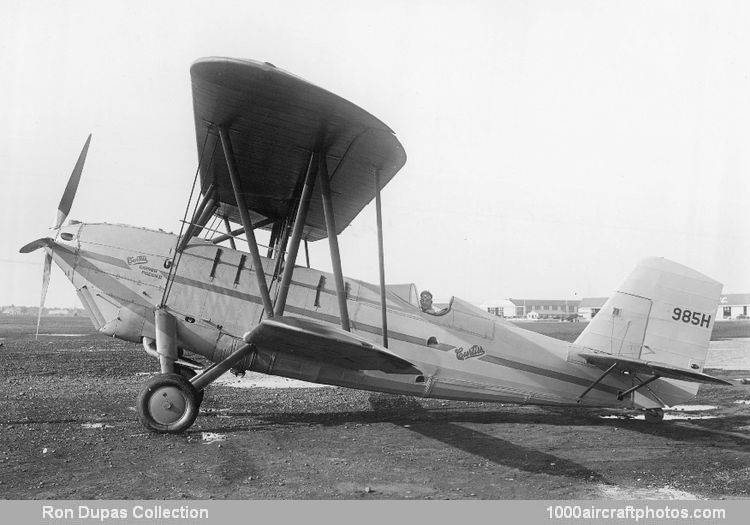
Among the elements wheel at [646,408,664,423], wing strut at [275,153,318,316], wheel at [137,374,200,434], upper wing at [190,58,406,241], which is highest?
upper wing at [190,58,406,241]

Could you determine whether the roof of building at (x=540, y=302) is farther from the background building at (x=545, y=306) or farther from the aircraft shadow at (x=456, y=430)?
the aircraft shadow at (x=456, y=430)

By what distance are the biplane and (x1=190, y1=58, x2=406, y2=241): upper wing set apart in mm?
26

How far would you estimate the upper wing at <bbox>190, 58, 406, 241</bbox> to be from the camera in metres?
4.58

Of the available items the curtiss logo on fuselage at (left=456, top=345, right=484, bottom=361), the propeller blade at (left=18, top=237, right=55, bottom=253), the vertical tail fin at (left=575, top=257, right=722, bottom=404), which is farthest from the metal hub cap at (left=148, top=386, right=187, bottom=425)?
the vertical tail fin at (left=575, top=257, right=722, bottom=404)

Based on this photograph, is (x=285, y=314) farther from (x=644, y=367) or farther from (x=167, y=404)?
(x=644, y=367)

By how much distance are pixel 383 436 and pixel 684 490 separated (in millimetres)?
3072

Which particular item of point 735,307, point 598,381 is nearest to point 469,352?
point 598,381

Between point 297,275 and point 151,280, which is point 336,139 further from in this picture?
point 151,280

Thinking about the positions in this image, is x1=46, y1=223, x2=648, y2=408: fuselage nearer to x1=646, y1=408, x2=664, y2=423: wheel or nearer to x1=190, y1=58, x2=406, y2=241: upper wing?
x1=646, y1=408, x2=664, y2=423: wheel

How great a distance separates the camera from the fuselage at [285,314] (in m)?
6.75
